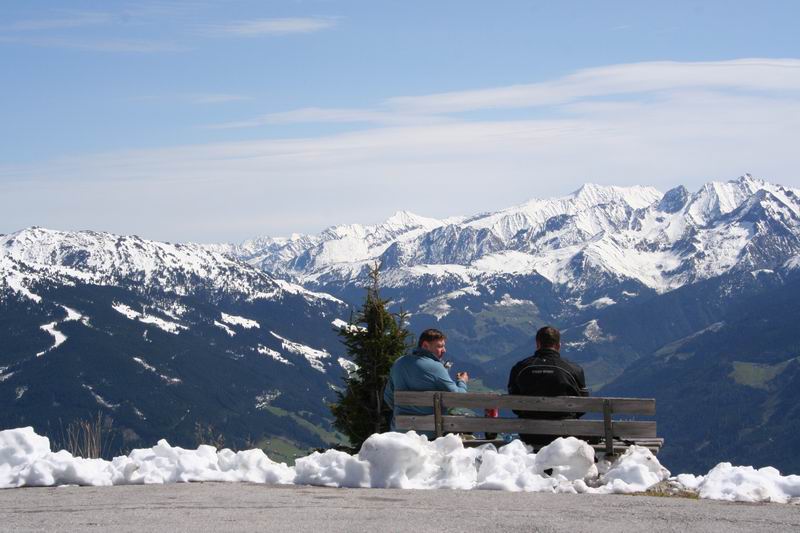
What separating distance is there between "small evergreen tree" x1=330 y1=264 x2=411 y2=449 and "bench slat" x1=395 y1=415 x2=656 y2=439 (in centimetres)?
802

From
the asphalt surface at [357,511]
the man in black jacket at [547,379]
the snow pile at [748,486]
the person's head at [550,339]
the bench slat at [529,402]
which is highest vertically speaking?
the person's head at [550,339]

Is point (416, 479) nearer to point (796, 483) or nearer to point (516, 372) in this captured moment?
point (516, 372)

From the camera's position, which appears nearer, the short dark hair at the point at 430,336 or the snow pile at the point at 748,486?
the snow pile at the point at 748,486

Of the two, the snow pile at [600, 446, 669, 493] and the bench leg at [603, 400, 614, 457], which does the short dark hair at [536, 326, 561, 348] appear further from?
the snow pile at [600, 446, 669, 493]

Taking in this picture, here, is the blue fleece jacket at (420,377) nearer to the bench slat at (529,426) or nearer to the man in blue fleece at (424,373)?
the man in blue fleece at (424,373)

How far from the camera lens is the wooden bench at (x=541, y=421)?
1522cm

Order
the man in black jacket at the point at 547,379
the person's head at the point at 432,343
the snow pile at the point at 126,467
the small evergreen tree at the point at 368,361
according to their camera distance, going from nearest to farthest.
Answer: the snow pile at the point at 126,467 < the man in black jacket at the point at 547,379 < the person's head at the point at 432,343 < the small evergreen tree at the point at 368,361

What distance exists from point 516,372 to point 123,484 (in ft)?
20.0

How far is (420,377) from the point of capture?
16641 mm

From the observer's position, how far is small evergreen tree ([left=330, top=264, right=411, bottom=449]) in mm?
24422

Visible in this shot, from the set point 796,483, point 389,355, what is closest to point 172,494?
point 796,483

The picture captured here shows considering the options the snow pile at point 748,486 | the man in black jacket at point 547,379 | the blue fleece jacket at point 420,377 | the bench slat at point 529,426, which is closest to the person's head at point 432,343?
the blue fleece jacket at point 420,377

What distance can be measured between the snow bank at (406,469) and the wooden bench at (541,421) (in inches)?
12.2

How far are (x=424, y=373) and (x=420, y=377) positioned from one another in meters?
0.10
